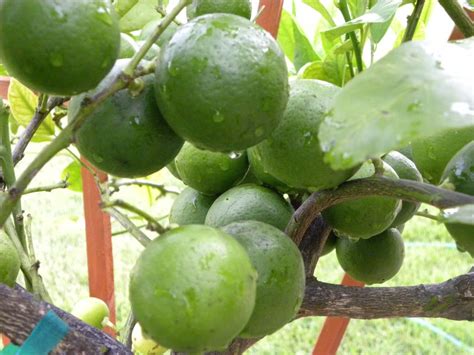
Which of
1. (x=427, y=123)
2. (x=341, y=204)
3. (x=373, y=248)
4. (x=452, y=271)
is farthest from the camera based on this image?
(x=452, y=271)

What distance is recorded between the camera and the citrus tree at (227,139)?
425 millimetres

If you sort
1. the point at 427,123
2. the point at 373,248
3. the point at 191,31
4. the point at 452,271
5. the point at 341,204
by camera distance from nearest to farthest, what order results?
the point at 427,123, the point at 191,31, the point at 341,204, the point at 373,248, the point at 452,271

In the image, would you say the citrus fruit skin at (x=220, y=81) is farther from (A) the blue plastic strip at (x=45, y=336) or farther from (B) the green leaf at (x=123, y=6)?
(B) the green leaf at (x=123, y=6)

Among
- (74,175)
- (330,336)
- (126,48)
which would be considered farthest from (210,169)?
(330,336)

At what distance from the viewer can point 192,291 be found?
44 centimetres

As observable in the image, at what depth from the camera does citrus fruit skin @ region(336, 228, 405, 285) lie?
2.60 ft

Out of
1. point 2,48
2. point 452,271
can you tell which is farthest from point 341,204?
point 452,271

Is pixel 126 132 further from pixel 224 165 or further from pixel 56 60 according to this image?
pixel 224 165

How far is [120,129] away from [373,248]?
0.39m

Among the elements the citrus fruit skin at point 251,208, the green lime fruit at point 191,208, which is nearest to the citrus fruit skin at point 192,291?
the citrus fruit skin at point 251,208

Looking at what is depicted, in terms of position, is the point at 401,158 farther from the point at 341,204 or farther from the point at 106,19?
the point at 106,19

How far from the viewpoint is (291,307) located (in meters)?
0.56

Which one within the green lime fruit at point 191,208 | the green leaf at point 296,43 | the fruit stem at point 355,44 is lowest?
the green lime fruit at point 191,208

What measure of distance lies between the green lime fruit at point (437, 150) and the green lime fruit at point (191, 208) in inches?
9.8
